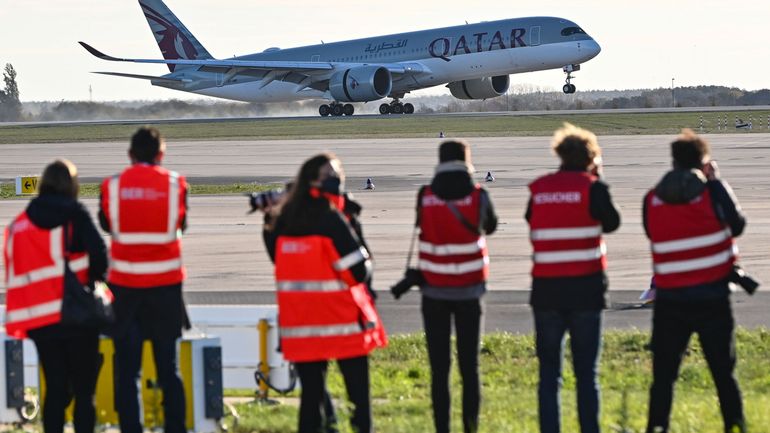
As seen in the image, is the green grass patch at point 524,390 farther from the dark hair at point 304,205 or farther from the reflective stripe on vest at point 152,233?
the reflective stripe on vest at point 152,233

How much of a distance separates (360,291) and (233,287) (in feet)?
27.3

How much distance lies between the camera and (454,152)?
835cm

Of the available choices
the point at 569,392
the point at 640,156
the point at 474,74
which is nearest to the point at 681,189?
the point at 569,392

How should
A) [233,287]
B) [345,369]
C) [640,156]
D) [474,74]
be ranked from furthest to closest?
1. [474,74]
2. [640,156]
3. [233,287]
4. [345,369]

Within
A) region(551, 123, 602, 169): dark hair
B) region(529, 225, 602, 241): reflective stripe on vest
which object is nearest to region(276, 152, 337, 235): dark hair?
region(529, 225, 602, 241): reflective stripe on vest

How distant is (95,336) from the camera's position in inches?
312

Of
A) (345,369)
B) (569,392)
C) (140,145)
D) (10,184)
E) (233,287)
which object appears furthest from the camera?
(10,184)

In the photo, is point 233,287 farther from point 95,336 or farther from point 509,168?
point 509,168

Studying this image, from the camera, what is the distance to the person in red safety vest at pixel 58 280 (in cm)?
783

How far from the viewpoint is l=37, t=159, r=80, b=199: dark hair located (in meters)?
7.82

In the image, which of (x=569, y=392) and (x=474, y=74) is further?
(x=474, y=74)

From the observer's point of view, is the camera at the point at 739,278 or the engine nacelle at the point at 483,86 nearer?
the camera at the point at 739,278

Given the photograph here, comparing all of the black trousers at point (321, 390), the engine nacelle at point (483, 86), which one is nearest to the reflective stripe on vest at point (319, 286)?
the black trousers at point (321, 390)

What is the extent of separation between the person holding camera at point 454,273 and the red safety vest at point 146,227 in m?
1.44
